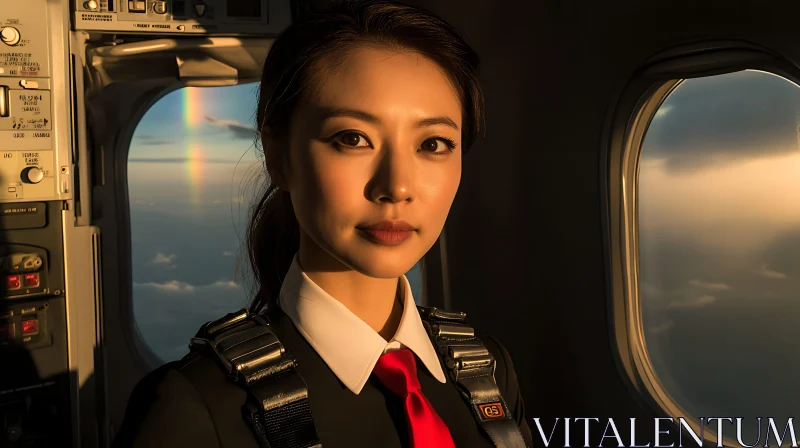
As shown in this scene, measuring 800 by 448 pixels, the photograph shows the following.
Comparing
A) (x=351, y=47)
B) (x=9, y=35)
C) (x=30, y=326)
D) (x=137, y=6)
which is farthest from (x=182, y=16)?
(x=351, y=47)

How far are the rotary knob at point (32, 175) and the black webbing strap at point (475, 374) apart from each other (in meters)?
1.28

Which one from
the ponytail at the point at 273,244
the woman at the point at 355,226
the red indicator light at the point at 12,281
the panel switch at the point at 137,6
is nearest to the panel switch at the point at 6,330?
the red indicator light at the point at 12,281

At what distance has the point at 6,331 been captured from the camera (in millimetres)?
2008

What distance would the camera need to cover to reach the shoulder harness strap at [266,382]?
3.05 feet

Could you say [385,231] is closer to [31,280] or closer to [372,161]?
[372,161]

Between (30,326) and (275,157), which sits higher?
(275,157)

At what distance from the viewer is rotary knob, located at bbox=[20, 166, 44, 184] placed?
198 centimetres

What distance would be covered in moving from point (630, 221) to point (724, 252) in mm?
243

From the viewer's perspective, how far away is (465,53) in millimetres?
1173

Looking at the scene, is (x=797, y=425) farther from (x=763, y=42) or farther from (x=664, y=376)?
(x=763, y=42)

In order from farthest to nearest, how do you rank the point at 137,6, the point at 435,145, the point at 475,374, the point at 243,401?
the point at 137,6 → the point at 475,374 → the point at 435,145 → the point at 243,401

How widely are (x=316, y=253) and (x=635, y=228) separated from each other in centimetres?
103

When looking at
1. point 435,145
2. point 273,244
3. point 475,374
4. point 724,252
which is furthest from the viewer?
point 724,252

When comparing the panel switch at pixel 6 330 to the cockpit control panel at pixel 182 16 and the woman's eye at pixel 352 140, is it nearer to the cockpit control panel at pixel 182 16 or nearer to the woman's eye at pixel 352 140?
the cockpit control panel at pixel 182 16
